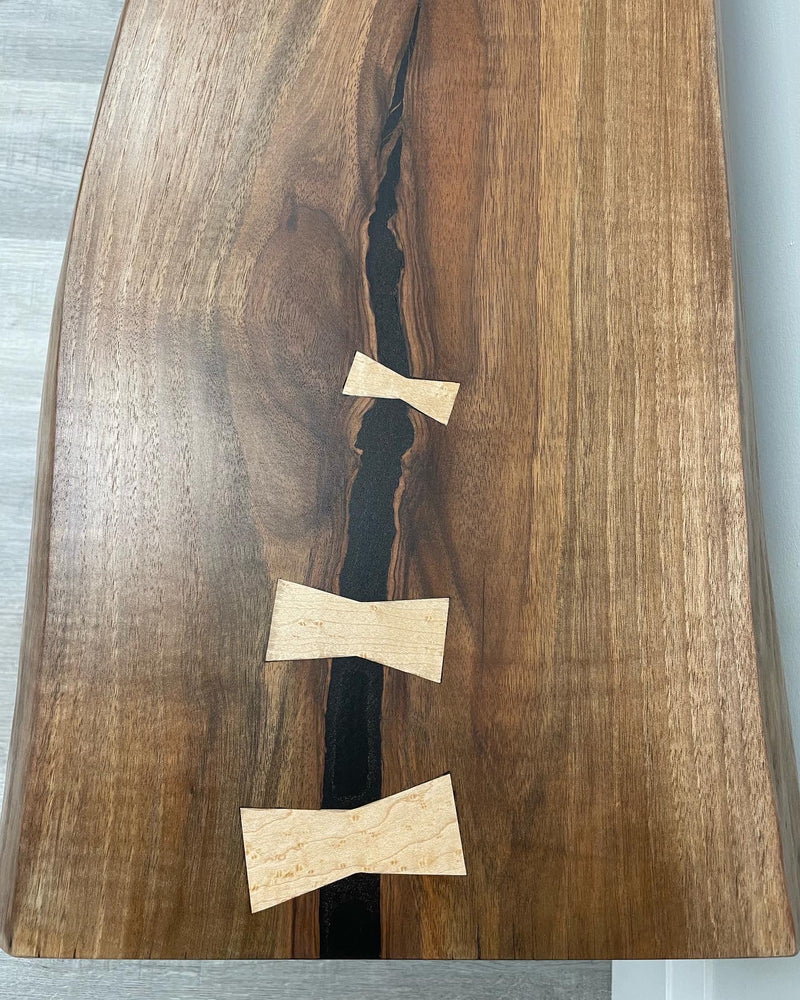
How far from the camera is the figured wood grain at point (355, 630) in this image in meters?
0.64

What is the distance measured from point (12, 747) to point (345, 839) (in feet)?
0.92

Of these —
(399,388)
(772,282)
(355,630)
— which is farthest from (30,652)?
(772,282)

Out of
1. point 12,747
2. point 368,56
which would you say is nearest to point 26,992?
point 12,747

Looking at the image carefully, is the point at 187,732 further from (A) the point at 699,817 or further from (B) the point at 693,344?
(B) the point at 693,344

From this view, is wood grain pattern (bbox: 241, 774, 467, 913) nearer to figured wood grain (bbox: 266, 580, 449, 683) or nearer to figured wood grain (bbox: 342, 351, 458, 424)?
figured wood grain (bbox: 266, 580, 449, 683)

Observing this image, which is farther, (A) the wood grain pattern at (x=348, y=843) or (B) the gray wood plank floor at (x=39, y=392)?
(B) the gray wood plank floor at (x=39, y=392)

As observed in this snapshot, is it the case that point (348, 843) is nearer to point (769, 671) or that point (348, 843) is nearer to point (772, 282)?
point (769, 671)

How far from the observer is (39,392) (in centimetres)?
139

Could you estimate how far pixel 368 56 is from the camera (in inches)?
30.2

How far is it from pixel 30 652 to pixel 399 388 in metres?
0.36

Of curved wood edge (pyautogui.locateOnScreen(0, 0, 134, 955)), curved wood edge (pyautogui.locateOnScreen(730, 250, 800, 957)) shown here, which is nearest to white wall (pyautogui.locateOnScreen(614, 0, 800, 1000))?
curved wood edge (pyautogui.locateOnScreen(730, 250, 800, 957))

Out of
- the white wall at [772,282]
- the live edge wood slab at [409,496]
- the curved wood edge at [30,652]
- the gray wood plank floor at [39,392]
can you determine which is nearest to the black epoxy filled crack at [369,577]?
the live edge wood slab at [409,496]

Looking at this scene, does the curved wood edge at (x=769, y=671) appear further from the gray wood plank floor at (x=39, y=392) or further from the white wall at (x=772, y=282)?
the gray wood plank floor at (x=39, y=392)

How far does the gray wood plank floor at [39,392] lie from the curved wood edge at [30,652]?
0.73 m
